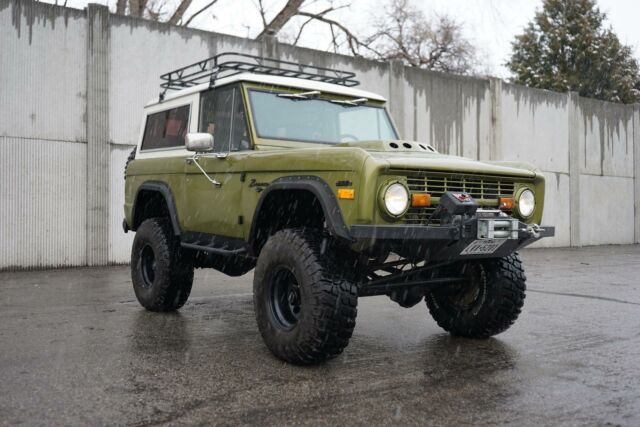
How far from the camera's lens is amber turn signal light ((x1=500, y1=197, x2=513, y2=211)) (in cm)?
523


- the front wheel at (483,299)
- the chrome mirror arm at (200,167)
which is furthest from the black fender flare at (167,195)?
the front wheel at (483,299)

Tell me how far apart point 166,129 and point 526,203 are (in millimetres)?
3854

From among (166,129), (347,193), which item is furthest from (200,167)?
(347,193)

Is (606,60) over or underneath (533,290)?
over

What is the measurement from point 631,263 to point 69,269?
11055mm

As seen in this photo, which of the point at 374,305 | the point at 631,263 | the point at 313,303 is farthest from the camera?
the point at 631,263

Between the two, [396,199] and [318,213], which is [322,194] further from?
[318,213]

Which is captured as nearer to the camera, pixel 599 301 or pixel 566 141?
pixel 599 301

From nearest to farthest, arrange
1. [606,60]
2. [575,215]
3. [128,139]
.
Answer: [128,139] → [575,215] → [606,60]

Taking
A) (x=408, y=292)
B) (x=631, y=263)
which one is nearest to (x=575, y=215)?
(x=631, y=263)

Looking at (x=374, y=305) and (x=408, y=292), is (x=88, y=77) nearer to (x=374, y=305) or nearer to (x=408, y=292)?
(x=374, y=305)

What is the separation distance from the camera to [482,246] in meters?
4.84

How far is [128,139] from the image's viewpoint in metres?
12.9

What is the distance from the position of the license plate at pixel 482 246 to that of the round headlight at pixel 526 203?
1.83 ft
